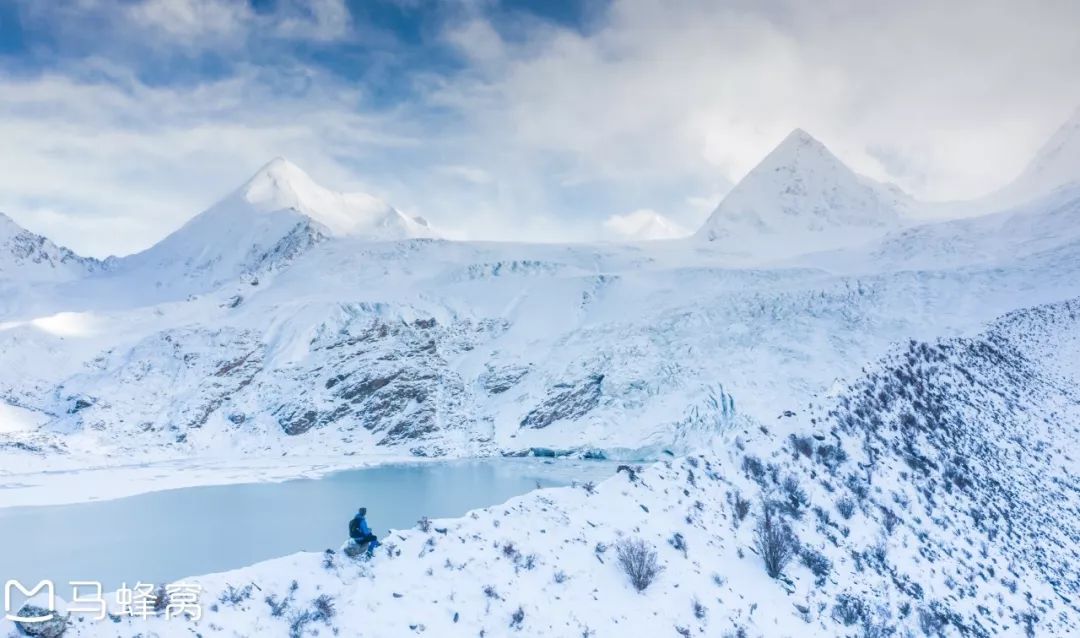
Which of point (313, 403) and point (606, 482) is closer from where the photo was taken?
point (606, 482)

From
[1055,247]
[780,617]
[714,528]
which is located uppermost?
[1055,247]

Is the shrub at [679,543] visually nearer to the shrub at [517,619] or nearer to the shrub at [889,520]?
the shrub at [517,619]

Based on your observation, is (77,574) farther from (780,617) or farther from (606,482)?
(780,617)

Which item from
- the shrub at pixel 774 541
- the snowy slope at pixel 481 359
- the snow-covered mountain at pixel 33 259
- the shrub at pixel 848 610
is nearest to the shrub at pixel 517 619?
the shrub at pixel 774 541

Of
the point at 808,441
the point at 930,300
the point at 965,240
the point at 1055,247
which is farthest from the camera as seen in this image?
the point at 965,240

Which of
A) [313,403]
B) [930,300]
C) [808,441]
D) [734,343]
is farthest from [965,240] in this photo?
[313,403]

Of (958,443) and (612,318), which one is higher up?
(612,318)

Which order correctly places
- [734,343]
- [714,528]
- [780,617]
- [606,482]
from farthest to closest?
[734,343], [606,482], [714,528], [780,617]

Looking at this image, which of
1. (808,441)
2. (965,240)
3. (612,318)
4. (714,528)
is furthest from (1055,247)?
(714,528)
